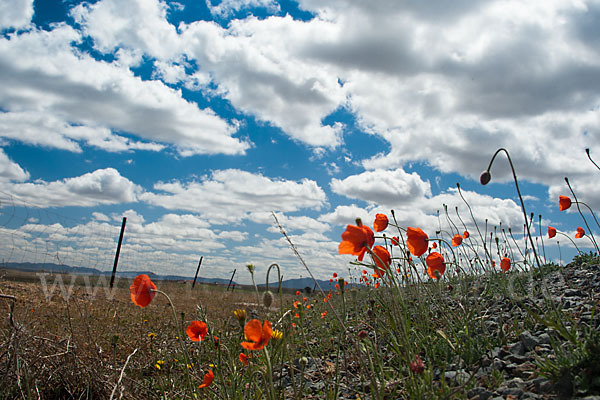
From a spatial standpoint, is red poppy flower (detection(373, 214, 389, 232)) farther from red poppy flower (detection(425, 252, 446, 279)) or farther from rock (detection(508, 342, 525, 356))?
rock (detection(508, 342, 525, 356))

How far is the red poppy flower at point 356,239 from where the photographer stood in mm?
1871

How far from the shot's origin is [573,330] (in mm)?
1962

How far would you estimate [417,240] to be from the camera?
7.34 ft

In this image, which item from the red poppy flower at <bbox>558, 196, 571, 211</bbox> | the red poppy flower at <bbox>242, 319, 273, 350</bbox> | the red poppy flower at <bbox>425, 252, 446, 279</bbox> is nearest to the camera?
the red poppy flower at <bbox>242, 319, 273, 350</bbox>

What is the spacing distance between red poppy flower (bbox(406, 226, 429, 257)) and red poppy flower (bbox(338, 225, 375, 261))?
0.44 metres

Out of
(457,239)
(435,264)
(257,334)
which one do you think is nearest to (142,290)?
(257,334)

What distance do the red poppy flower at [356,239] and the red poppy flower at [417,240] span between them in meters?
0.44

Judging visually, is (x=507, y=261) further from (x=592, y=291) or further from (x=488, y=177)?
(x=488, y=177)

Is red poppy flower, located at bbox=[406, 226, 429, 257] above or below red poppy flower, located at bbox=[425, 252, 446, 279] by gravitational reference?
above

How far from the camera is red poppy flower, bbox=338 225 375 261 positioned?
187cm

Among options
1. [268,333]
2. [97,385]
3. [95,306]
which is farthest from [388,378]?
[95,306]

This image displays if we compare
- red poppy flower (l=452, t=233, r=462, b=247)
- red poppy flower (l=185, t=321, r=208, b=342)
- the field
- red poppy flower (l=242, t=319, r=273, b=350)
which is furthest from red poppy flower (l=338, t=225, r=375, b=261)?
red poppy flower (l=452, t=233, r=462, b=247)

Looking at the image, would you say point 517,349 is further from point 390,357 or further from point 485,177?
point 485,177

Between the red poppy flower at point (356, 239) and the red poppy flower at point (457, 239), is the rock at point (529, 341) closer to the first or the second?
the red poppy flower at point (356, 239)
